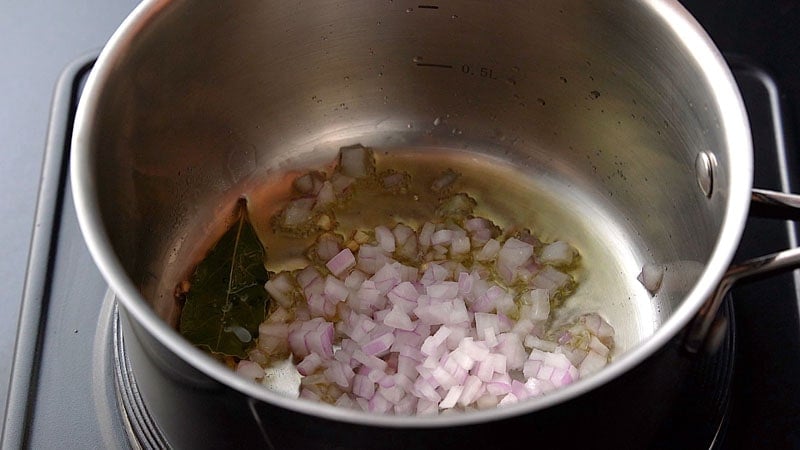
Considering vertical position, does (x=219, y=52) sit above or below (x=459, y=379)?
above

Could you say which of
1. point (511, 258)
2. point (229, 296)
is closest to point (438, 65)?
point (511, 258)

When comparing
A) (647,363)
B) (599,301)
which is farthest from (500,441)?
(599,301)

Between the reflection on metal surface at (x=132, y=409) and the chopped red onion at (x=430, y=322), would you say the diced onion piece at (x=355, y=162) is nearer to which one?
the chopped red onion at (x=430, y=322)

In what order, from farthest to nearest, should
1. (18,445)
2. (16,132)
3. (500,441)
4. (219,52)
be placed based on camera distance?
(16,132) → (219,52) → (18,445) → (500,441)

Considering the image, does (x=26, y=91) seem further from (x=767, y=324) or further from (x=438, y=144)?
(x=767, y=324)

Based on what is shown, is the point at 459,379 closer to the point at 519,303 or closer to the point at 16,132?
the point at 519,303

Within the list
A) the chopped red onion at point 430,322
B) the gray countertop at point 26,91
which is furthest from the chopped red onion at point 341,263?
the gray countertop at point 26,91

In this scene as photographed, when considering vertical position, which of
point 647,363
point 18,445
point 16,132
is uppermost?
point 647,363
